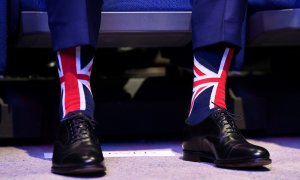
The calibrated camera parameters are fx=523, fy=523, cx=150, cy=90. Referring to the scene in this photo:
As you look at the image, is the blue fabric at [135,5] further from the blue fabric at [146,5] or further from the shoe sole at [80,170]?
the shoe sole at [80,170]

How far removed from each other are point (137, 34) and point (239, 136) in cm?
37

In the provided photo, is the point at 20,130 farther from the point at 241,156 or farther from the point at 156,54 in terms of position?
the point at 156,54

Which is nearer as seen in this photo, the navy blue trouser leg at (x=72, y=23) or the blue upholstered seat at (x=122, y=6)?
the navy blue trouser leg at (x=72, y=23)

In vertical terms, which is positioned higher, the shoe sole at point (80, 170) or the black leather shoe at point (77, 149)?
the black leather shoe at point (77, 149)

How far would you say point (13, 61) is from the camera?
1586mm

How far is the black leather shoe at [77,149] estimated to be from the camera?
91 cm

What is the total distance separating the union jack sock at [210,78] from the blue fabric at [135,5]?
170 millimetres

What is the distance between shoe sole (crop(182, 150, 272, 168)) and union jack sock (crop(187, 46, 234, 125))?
68 millimetres

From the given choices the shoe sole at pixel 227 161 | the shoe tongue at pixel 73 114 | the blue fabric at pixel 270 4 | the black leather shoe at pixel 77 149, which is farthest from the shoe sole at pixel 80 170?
the blue fabric at pixel 270 4

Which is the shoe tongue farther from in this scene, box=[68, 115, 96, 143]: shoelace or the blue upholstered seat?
the blue upholstered seat

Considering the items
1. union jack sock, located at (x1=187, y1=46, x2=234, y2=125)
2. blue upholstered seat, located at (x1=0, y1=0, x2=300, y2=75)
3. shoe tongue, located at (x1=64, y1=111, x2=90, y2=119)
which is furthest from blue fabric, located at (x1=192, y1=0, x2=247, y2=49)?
shoe tongue, located at (x1=64, y1=111, x2=90, y2=119)

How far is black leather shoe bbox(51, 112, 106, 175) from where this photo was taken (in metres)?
0.91

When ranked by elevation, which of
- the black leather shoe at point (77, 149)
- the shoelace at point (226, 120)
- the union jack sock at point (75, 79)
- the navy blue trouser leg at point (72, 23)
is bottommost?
the black leather shoe at point (77, 149)

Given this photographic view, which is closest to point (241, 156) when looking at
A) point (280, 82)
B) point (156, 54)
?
point (280, 82)
